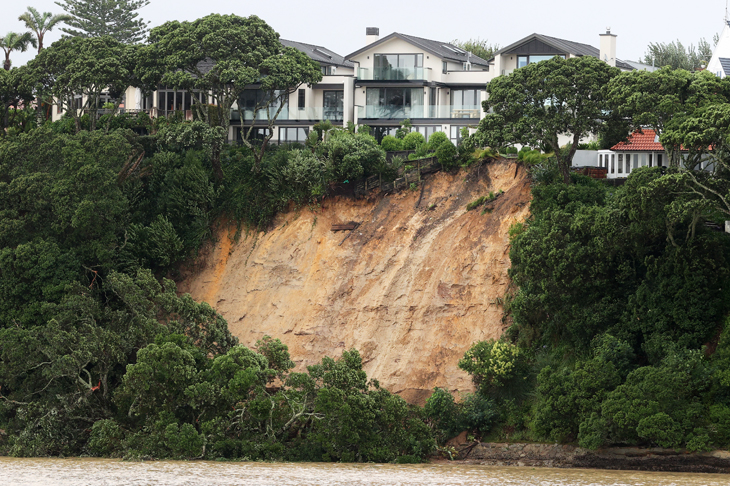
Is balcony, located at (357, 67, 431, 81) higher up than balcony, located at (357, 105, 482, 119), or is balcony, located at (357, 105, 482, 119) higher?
balcony, located at (357, 67, 431, 81)

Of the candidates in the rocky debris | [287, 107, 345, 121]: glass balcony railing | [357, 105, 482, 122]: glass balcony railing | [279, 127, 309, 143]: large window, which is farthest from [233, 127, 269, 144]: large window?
the rocky debris

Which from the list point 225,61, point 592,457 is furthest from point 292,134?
point 592,457

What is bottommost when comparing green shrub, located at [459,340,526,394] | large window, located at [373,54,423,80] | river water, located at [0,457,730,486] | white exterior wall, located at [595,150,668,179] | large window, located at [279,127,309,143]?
river water, located at [0,457,730,486]

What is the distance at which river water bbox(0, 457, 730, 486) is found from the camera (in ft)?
116

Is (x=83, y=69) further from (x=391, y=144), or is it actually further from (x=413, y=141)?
(x=413, y=141)

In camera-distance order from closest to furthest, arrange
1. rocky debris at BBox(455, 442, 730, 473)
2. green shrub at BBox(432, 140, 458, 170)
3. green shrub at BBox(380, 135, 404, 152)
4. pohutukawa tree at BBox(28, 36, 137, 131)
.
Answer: rocky debris at BBox(455, 442, 730, 473) → green shrub at BBox(432, 140, 458, 170) → pohutukawa tree at BBox(28, 36, 137, 131) → green shrub at BBox(380, 135, 404, 152)

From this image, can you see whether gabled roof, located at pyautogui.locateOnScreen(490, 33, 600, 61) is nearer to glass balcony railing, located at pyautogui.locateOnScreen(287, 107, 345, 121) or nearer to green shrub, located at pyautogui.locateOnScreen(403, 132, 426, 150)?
green shrub, located at pyautogui.locateOnScreen(403, 132, 426, 150)

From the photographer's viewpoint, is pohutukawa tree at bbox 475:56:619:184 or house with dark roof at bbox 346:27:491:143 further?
house with dark roof at bbox 346:27:491:143

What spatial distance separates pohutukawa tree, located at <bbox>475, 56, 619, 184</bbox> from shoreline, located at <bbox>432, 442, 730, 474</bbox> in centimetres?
1284

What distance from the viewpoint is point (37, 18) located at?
71.9m

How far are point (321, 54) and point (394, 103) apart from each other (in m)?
7.78

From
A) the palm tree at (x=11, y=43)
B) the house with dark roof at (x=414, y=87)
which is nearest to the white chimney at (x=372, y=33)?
the house with dark roof at (x=414, y=87)

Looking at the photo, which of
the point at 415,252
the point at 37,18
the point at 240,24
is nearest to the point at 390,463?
the point at 415,252

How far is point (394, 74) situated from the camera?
61344 millimetres
